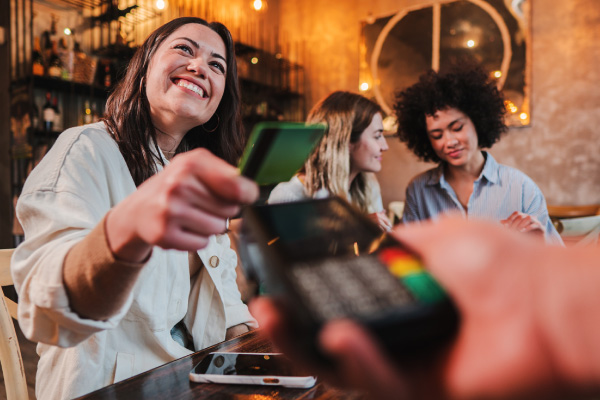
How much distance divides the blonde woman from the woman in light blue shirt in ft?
0.89

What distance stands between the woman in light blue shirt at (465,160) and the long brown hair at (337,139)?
0.31 metres

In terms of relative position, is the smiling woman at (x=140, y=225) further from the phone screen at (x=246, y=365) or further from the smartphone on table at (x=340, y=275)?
the phone screen at (x=246, y=365)

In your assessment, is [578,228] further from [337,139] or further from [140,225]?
[140,225]

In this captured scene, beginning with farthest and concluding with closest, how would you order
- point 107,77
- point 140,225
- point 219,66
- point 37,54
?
point 107,77, point 37,54, point 219,66, point 140,225

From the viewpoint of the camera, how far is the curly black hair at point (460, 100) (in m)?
2.04

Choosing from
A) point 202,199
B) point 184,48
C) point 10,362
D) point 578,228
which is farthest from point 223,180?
point 578,228

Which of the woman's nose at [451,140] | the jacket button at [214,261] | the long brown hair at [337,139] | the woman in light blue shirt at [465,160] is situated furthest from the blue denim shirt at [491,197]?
the jacket button at [214,261]

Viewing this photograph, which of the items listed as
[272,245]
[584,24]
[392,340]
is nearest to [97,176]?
[272,245]

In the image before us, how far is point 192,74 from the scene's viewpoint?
1.14 metres

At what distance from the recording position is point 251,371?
0.66 m

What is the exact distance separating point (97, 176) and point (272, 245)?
2.19 feet

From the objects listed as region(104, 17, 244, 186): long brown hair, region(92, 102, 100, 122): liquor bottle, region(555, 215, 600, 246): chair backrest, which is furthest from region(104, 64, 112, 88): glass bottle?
region(555, 215, 600, 246): chair backrest

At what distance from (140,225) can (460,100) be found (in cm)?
195

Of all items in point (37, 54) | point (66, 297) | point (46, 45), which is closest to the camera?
point (66, 297)
